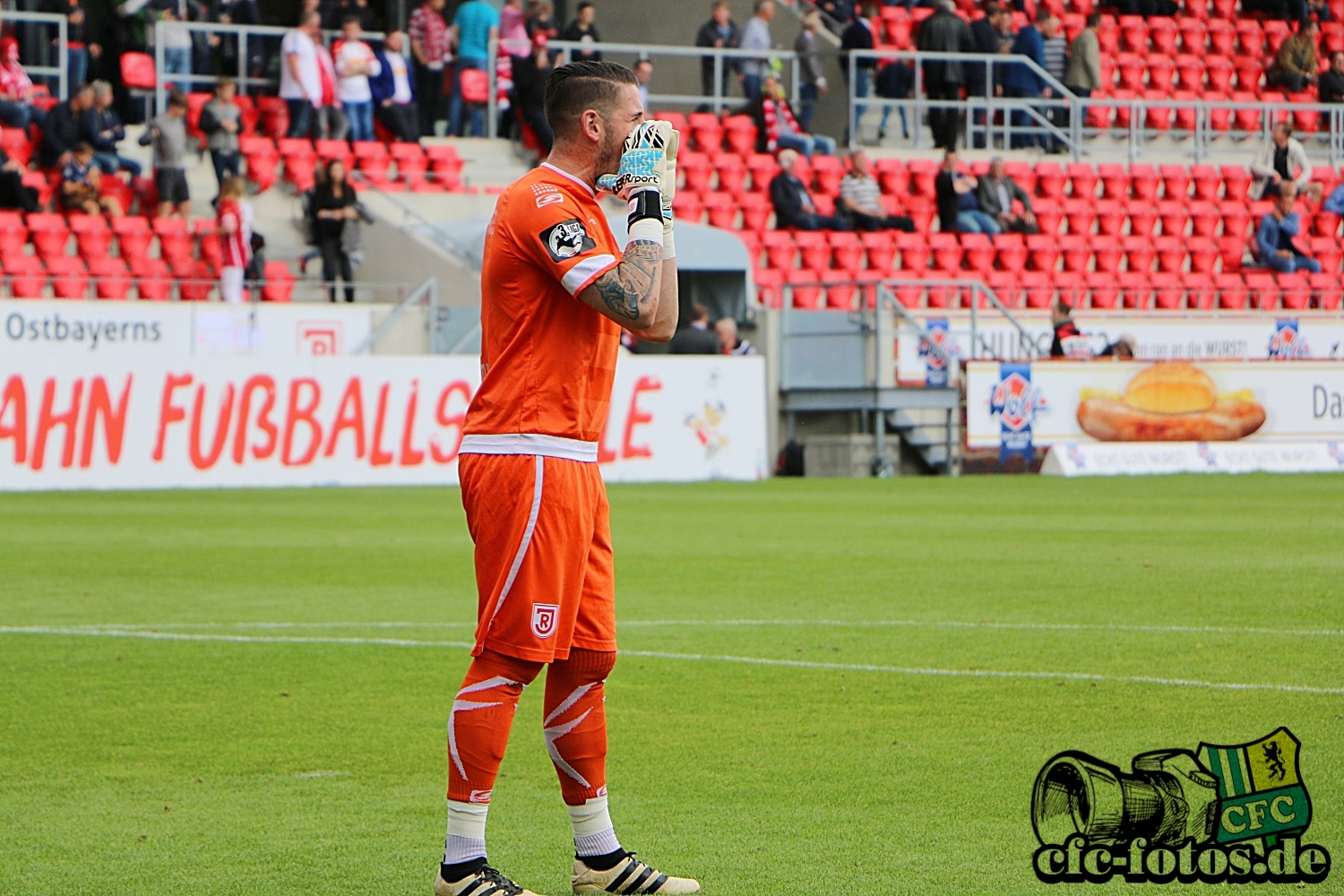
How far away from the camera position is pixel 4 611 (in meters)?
10.1

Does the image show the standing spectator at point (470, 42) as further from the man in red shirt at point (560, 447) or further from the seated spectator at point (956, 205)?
the man in red shirt at point (560, 447)

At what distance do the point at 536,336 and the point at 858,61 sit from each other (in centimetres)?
2812

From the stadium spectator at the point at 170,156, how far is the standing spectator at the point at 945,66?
12852 millimetres

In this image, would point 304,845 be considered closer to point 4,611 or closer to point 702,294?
point 4,611

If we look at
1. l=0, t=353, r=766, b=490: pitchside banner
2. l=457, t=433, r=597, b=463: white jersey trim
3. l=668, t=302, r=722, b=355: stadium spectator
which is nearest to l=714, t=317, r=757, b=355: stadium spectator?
l=668, t=302, r=722, b=355: stadium spectator

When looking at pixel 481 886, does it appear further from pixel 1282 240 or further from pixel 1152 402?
pixel 1282 240

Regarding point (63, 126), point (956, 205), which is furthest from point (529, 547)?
point (956, 205)

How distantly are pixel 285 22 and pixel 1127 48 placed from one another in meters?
15.7

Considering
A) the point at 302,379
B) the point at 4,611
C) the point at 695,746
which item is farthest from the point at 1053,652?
the point at 302,379

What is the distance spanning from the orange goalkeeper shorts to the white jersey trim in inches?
0.5

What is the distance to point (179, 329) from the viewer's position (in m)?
21.3

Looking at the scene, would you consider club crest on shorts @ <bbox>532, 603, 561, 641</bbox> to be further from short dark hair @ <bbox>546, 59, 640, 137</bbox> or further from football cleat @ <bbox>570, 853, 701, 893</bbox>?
short dark hair @ <bbox>546, 59, 640, 137</bbox>

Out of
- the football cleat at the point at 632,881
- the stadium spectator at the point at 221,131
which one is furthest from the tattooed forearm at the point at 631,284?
the stadium spectator at the point at 221,131

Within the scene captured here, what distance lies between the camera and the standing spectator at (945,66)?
1229 inches
